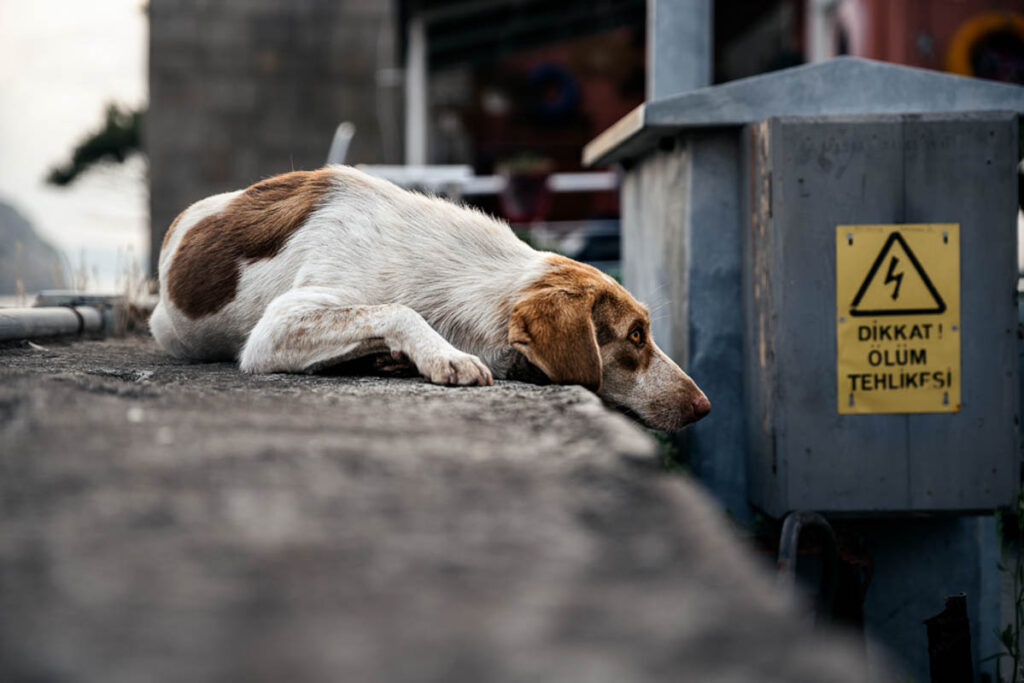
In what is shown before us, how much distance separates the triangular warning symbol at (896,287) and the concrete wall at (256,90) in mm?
10330

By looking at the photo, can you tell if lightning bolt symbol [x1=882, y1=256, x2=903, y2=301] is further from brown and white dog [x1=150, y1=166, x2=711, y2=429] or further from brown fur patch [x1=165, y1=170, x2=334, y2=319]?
brown fur patch [x1=165, y1=170, x2=334, y2=319]

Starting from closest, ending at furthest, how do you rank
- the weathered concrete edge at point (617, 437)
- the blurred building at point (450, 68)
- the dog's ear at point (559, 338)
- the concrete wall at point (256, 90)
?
1. the weathered concrete edge at point (617, 437)
2. the dog's ear at point (559, 338)
3. the blurred building at point (450, 68)
4. the concrete wall at point (256, 90)

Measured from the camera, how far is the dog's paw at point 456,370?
261 centimetres

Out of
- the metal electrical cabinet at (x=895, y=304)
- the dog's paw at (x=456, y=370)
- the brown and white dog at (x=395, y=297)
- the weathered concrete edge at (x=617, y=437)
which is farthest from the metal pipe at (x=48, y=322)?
the metal electrical cabinet at (x=895, y=304)

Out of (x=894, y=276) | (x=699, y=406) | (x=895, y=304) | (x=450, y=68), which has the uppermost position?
(x=450, y=68)

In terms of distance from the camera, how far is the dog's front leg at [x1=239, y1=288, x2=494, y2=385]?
9.22 ft

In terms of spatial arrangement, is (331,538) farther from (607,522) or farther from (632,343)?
(632,343)

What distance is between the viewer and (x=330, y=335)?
2881mm

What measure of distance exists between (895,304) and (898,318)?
54mm

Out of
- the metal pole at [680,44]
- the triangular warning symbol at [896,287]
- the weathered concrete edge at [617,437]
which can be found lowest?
the weathered concrete edge at [617,437]

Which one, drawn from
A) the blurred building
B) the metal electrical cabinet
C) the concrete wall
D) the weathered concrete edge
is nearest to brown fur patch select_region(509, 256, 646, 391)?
the weathered concrete edge

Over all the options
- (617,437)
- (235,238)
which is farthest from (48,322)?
(617,437)

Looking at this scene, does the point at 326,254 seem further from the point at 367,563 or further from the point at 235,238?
the point at 367,563

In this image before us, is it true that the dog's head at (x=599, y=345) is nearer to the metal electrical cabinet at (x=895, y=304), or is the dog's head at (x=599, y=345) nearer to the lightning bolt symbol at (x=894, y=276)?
the metal electrical cabinet at (x=895, y=304)
